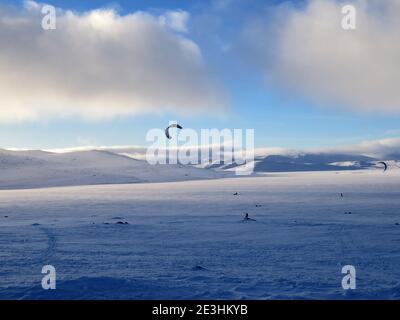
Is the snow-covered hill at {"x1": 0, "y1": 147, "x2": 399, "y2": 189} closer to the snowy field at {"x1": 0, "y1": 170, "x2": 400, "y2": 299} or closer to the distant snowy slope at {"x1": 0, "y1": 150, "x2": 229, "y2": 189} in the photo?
the distant snowy slope at {"x1": 0, "y1": 150, "x2": 229, "y2": 189}

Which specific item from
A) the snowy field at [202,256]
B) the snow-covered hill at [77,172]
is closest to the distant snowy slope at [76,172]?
the snow-covered hill at [77,172]

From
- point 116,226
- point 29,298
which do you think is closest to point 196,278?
point 29,298

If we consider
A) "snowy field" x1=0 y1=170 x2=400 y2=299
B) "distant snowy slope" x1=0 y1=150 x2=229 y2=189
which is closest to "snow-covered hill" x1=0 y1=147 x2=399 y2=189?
"distant snowy slope" x1=0 y1=150 x2=229 y2=189

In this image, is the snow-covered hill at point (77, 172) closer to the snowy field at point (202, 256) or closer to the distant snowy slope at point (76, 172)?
the distant snowy slope at point (76, 172)

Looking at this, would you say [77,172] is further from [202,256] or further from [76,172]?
[202,256]

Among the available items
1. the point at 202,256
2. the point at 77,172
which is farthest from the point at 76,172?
the point at 202,256

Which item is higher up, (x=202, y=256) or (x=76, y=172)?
(x=76, y=172)

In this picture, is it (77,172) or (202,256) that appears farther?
(77,172)
